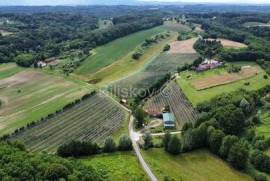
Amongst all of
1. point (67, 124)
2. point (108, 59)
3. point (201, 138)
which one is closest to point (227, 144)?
point (201, 138)

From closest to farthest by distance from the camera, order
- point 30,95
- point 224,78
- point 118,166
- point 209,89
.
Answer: point 118,166
point 209,89
point 30,95
point 224,78

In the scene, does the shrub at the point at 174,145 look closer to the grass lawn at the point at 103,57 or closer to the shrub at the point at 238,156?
the shrub at the point at 238,156

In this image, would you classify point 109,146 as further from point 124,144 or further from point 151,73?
point 151,73

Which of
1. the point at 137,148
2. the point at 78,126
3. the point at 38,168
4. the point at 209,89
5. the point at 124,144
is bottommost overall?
the point at 78,126

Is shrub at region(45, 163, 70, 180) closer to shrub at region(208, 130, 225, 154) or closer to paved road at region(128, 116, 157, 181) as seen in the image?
paved road at region(128, 116, 157, 181)

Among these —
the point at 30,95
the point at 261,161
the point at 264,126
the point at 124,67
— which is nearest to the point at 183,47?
the point at 124,67

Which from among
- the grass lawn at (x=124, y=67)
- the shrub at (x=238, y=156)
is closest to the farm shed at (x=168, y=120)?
the shrub at (x=238, y=156)

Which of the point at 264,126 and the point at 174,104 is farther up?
the point at 264,126

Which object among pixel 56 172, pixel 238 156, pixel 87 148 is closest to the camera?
pixel 56 172
